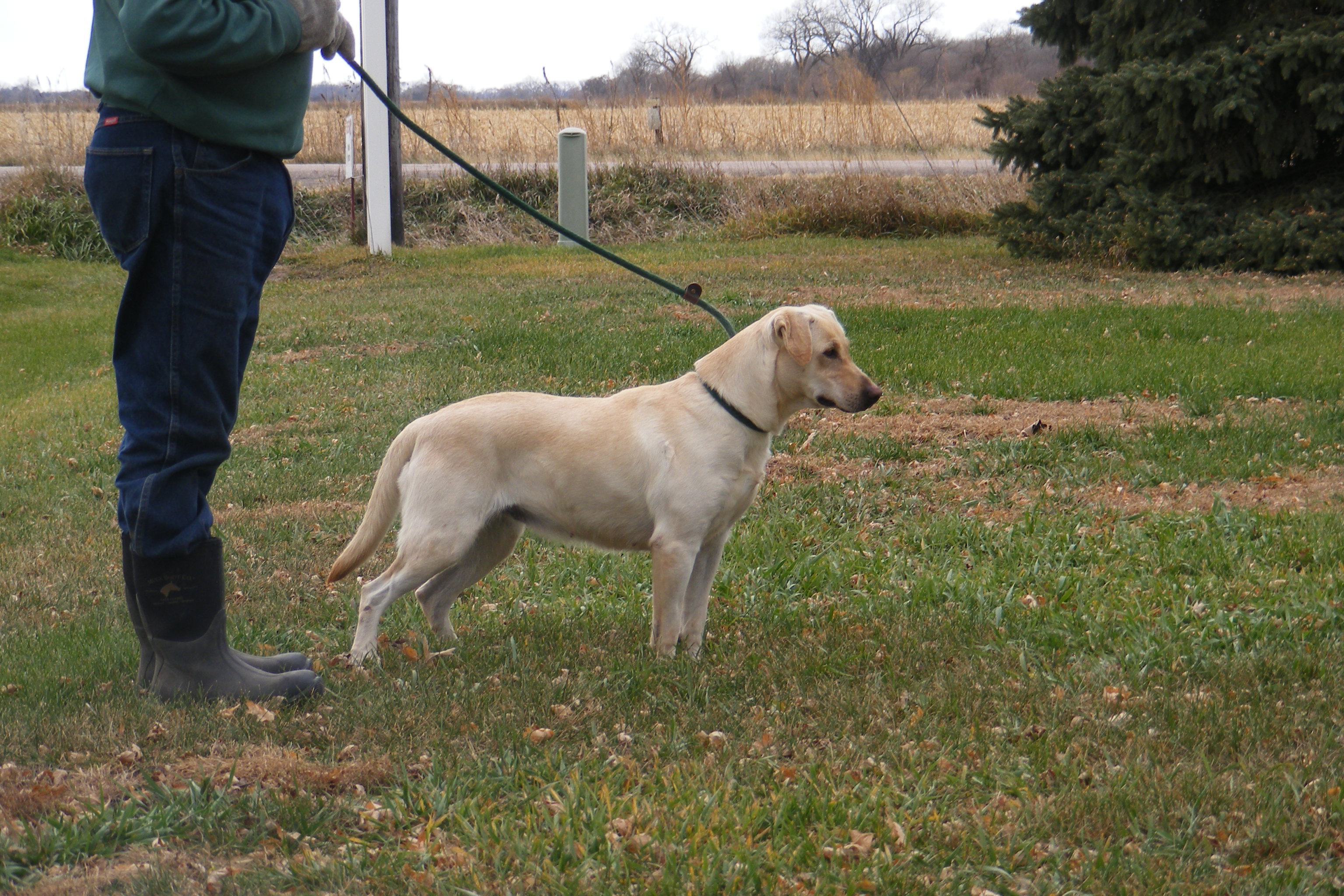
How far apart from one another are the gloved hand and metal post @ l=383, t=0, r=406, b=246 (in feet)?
44.7

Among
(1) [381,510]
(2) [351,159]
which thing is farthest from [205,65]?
(2) [351,159]

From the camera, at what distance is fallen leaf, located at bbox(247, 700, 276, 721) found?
3.49 metres

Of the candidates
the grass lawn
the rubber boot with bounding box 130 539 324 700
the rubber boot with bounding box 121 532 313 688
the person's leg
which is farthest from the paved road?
the rubber boot with bounding box 130 539 324 700

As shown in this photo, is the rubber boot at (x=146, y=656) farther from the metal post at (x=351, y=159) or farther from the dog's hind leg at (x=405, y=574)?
the metal post at (x=351, y=159)

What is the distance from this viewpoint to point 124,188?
10.6 feet

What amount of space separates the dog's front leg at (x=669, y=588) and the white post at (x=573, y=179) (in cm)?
1405

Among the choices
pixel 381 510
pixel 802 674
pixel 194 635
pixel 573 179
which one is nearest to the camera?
pixel 194 635

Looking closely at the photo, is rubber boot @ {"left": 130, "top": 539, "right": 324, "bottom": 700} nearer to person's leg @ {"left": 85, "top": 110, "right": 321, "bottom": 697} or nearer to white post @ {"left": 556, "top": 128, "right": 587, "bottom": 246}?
person's leg @ {"left": 85, "top": 110, "right": 321, "bottom": 697}

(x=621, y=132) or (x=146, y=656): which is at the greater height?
(x=621, y=132)

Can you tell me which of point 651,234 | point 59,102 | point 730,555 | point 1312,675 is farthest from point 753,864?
point 59,102

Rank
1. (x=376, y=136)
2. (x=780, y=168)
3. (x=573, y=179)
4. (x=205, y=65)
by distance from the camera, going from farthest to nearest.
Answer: (x=780, y=168) → (x=573, y=179) → (x=376, y=136) → (x=205, y=65)

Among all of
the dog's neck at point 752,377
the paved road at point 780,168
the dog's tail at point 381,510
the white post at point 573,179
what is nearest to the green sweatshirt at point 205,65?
the dog's tail at point 381,510

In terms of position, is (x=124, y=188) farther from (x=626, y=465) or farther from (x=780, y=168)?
(x=780, y=168)

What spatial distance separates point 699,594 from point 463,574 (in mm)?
907
